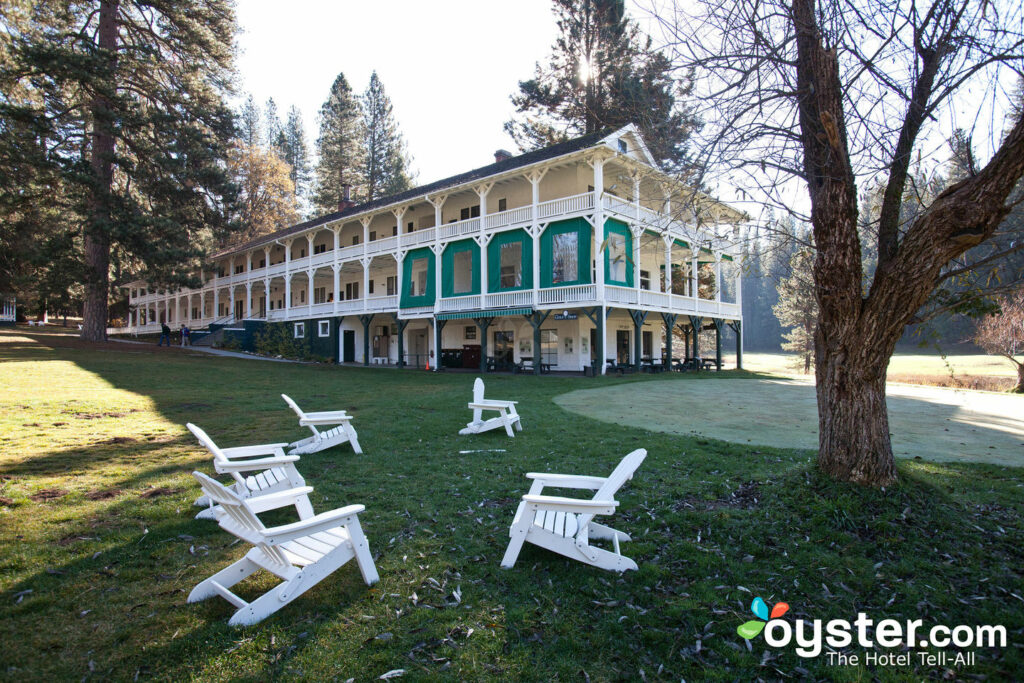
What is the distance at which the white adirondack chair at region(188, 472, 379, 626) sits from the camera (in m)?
3.03

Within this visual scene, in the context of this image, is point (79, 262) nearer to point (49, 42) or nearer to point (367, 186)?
point (49, 42)

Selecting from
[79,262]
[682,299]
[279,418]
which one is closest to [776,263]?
[279,418]

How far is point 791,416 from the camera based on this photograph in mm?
10625

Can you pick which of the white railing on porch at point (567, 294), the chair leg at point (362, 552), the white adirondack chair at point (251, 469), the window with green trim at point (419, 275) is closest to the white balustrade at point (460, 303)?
the white railing on porch at point (567, 294)

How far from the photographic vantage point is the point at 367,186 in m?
51.4

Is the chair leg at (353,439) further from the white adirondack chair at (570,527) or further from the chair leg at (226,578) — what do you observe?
the white adirondack chair at (570,527)

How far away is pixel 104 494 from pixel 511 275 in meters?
21.8

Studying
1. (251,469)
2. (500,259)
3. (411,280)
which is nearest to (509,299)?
(500,259)

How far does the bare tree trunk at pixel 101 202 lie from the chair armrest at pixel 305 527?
2674cm

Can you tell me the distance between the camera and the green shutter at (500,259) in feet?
75.8

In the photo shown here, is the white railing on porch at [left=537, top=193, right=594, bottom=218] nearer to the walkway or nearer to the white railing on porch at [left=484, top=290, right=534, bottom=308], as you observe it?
the white railing on porch at [left=484, top=290, right=534, bottom=308]

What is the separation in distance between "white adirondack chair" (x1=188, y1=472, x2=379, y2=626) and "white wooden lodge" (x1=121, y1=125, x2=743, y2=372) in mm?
14389

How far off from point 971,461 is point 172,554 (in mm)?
8869

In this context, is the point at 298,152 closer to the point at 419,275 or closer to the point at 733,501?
the point at 419,275
